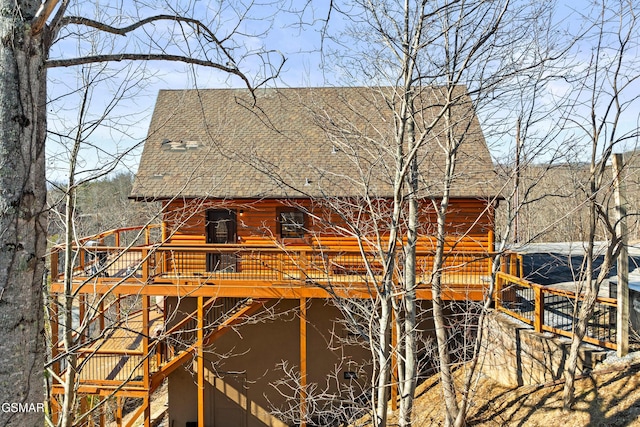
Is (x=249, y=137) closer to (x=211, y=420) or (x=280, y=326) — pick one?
(x=280, y=326)

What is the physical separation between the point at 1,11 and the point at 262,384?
465 inches

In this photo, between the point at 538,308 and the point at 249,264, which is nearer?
the point at 538,308

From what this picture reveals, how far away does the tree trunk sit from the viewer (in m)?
2.13

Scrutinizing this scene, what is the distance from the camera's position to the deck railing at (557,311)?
7.82 metres

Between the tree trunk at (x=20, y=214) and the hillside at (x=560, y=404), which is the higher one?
the tree trunk at (x=20, y=214)

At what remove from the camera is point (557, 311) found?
1000 centimetres

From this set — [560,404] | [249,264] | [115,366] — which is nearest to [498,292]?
[560,404]

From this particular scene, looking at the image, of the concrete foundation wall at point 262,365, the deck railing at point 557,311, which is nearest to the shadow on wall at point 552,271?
the deck railing at point 557,311

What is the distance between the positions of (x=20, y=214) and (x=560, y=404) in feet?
27.4

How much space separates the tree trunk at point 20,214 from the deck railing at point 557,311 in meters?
6.94

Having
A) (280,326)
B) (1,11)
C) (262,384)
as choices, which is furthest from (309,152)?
(1,11)

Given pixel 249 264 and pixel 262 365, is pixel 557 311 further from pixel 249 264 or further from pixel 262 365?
pixel 262 365

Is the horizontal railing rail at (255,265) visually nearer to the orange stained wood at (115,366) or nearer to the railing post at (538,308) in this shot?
the railing post at (538,308)

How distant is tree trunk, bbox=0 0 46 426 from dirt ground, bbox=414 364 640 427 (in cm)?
689
